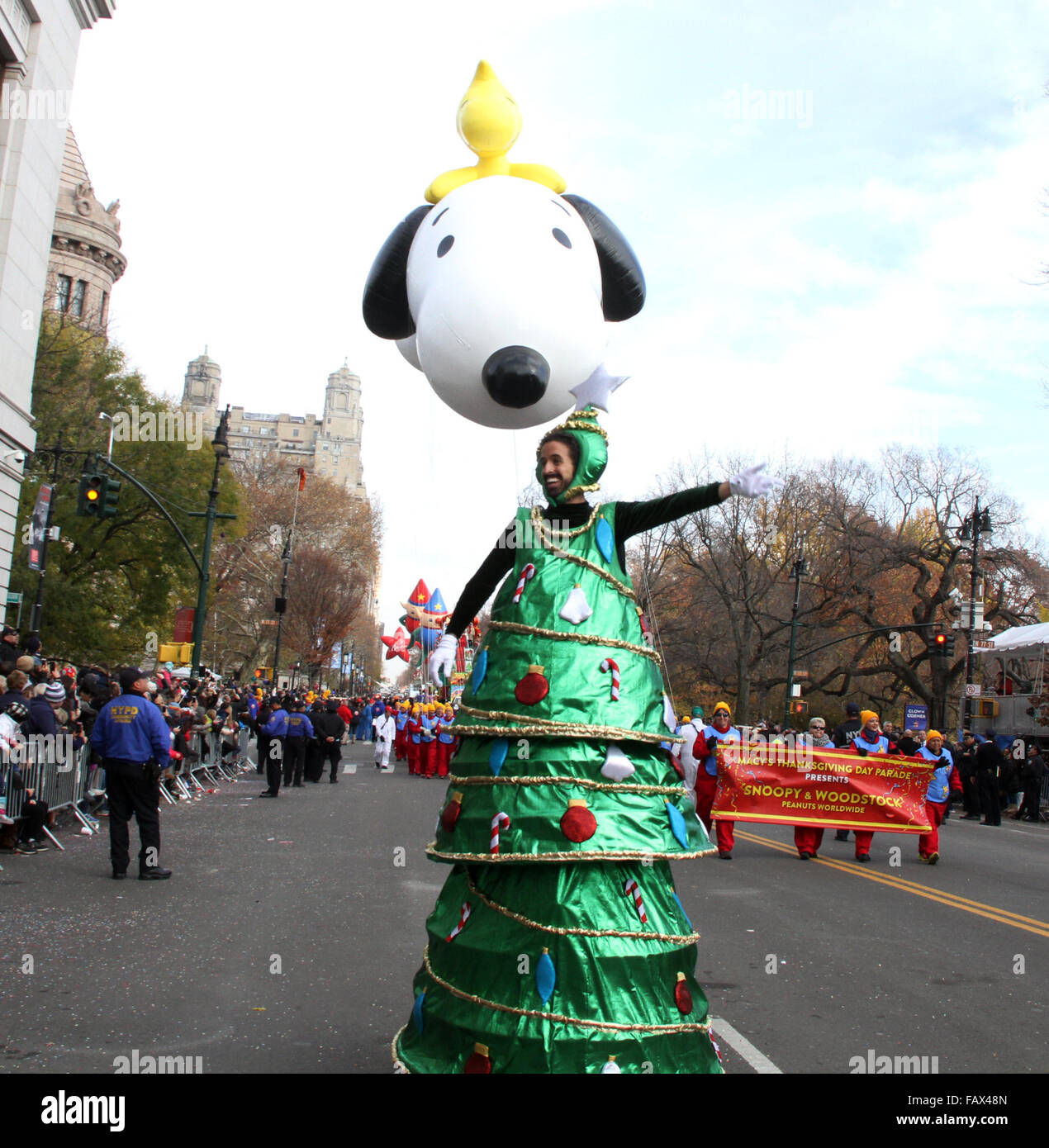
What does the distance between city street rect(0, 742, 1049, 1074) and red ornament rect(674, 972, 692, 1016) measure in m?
1.37

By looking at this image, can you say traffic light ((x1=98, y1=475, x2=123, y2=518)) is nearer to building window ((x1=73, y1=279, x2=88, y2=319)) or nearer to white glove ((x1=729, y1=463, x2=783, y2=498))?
white glove ((x1=729, y1=463, x2=783, y2=498))

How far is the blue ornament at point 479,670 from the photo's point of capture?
11.9 ft

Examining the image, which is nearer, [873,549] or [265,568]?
[873,549]

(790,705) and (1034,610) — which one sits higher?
(1034,610)

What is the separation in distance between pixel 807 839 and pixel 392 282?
9969 mm

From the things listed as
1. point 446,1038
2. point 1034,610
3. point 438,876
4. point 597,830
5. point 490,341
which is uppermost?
point 1034,610

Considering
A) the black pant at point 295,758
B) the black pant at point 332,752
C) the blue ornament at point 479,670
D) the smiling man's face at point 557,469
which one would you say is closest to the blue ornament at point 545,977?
the blue ornament at point 479,670

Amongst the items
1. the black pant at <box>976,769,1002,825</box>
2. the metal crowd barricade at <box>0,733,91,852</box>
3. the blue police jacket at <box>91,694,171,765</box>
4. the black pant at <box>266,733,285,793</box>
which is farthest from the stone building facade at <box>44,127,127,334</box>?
the blue police jacket at <box>91,694,171,765</box>

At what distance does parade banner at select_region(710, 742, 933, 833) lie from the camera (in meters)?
12.1
